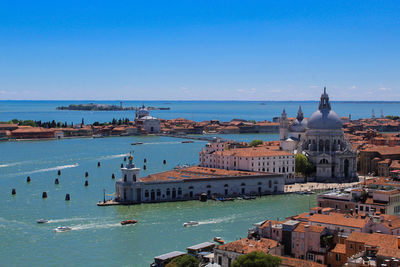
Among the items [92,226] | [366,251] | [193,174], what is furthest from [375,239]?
[193,174]

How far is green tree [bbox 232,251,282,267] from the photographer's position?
1816 cm

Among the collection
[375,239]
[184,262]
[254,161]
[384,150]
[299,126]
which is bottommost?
[184,262]

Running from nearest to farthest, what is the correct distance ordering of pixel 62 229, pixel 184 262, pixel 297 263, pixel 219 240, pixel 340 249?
pixel 297 263
pixel 184 262
pixel 340 249
pixel 219 240
pixel 62 229

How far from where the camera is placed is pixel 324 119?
174ft

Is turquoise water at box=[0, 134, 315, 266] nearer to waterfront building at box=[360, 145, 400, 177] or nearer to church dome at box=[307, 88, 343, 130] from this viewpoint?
waterfront building at box=[360, 145, 400, 177]

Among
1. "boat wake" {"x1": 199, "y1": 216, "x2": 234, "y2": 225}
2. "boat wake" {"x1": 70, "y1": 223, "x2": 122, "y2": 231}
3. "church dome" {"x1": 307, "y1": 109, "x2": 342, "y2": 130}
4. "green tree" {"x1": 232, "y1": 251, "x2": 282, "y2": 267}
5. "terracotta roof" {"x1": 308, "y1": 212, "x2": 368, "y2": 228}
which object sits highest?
"church dome" {"x1": 307, "y1": 109, "x2": 342, "y2": 130}

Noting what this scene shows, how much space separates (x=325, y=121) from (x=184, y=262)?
35.1 m

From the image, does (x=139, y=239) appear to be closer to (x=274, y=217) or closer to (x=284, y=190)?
(x=274, y=217)

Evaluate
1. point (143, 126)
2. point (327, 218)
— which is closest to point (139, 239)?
point (327, 218)


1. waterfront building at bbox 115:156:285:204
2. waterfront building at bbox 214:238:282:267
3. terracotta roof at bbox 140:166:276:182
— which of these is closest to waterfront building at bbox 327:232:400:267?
waterfront building at bbox 214:238:282:267

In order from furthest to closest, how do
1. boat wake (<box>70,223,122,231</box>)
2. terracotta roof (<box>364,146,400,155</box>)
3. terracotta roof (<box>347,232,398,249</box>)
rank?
terracotta roof (<box>364,146,400,155</box>) < boat wake (<box>70,223,122,231</box>) < terracotta roof (<box>347,232,398,249</box>)

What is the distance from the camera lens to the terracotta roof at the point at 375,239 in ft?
63.5

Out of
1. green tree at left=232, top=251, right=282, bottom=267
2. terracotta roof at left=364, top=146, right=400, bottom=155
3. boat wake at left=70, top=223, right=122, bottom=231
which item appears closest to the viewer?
green tree at left=232, top=251, right=282, bottom=267

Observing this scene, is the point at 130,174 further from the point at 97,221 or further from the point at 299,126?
the point at 299,126
